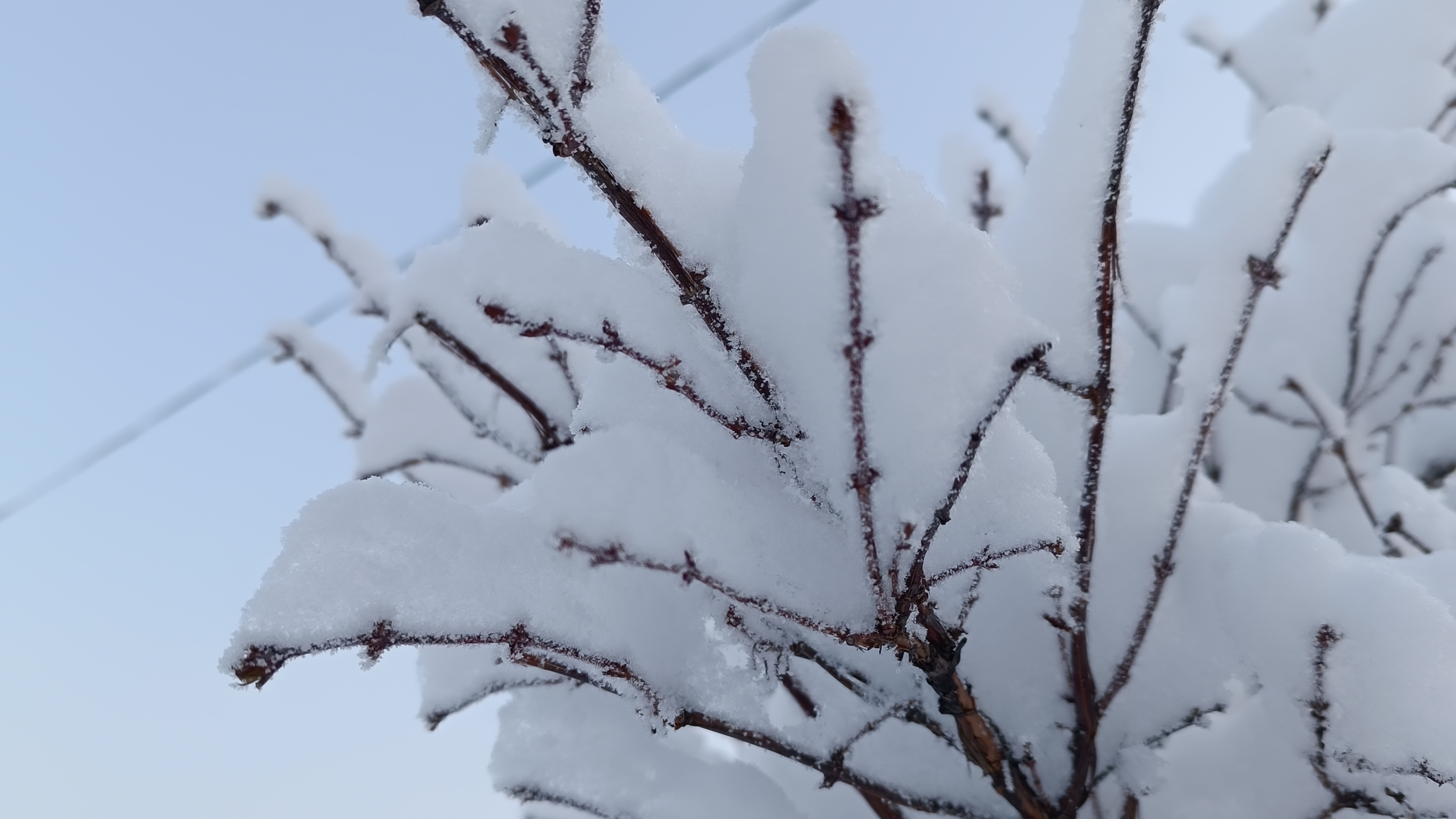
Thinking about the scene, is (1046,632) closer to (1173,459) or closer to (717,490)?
(1173,459)

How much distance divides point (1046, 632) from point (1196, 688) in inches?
4.8

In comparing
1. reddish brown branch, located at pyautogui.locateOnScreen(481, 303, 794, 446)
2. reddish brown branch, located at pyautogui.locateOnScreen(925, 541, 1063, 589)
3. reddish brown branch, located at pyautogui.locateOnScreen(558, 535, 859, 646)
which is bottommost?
reddish brown branch, located at pyautogui.locateOnScreen(558, 535, 859, 646)

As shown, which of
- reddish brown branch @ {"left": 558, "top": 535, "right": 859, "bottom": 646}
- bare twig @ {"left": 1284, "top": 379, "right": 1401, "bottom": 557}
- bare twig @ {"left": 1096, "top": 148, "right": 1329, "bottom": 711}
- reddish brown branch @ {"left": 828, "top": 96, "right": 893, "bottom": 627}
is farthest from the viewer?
bare twig @ {"left": 1284, "top": 379, "right": 1401, "bottom": 557}

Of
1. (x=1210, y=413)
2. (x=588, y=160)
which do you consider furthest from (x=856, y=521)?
(x=1210, y=413)

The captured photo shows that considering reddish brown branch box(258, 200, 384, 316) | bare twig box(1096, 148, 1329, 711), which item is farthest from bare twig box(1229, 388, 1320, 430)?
reddish brown branch box(258, 200, 384, 316)

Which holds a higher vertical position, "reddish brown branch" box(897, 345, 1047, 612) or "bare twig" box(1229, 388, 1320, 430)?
"bare twig" box(1229, 388, 1320, 430)

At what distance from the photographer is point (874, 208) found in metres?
0.33

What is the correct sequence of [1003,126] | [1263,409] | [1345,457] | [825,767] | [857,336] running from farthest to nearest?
[1003,126] → [1263,409] → [1345,457] → [825,767] → [857,336]

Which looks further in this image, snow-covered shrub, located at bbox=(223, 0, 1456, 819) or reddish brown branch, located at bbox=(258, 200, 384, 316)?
reddish brown branch, located at bbox=(258, 200, 384, 316)

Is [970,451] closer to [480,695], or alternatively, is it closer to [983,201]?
[480,695]

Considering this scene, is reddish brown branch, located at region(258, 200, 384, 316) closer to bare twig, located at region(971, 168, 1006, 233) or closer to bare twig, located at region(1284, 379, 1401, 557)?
bare twig, located at region(971, 168, 1006, 233)

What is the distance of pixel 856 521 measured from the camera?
1.38 feet

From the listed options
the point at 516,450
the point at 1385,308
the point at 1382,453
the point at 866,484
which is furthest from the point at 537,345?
the point at 1382,453

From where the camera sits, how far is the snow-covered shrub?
1.26 feet
